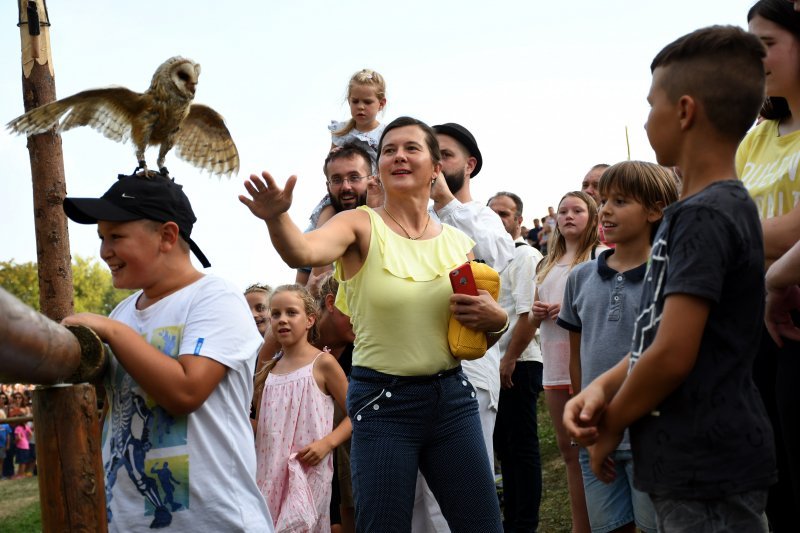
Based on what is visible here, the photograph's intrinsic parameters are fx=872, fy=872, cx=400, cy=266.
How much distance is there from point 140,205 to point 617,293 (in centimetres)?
204

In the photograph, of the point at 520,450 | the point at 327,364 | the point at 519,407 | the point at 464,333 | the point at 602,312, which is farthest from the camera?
the point at 519,407

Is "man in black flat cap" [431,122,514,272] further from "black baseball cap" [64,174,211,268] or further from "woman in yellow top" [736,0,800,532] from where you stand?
"black baseball cap" [64,174,211,268]

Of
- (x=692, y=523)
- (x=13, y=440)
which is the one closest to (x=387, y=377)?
(x=692, y=523)

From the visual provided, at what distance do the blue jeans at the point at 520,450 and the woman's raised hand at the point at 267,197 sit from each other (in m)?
3.44

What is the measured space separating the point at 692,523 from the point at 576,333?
2.15 metres

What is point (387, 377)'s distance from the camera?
315 centimetres

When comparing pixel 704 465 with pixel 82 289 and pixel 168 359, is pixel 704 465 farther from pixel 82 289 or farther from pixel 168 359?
pixel 82 289

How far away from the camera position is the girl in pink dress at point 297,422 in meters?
4.68

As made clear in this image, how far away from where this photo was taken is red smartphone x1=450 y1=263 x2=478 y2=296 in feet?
10.7

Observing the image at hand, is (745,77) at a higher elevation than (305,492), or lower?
higher

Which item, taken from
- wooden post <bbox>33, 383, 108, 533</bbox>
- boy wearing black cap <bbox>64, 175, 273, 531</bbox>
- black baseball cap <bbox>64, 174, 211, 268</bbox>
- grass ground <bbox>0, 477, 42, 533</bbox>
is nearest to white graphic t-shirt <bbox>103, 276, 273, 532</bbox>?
boy wearing black cap <bbox>64, 175, 273, 531</bbox>

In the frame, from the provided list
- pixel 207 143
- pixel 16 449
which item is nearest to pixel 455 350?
pixel 207 143

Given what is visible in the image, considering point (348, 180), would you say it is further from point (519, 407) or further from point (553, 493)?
point (553, 493)

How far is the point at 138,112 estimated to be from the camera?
4.00 metres
